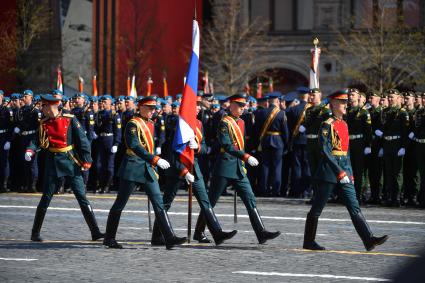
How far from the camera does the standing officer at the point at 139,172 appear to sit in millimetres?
13727

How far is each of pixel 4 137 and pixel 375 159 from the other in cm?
814

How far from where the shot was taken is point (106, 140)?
78.6ft

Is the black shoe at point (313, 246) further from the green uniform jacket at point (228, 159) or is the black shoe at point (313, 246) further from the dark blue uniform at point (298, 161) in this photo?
the dark blue uniform at point (298, 161)

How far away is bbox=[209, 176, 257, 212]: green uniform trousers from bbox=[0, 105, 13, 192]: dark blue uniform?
10.4 metres

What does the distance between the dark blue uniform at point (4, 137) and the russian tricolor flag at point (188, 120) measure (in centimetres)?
1010

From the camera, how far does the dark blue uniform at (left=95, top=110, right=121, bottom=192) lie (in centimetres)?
2392

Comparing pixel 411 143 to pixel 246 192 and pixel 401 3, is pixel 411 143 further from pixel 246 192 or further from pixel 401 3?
pixel 401 3

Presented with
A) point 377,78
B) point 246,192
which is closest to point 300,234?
point 246,192

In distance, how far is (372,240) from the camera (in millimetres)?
13398

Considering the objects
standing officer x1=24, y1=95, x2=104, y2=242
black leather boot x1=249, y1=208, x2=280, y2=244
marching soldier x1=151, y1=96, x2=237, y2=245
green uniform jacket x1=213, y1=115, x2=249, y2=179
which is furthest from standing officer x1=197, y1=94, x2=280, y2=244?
standing officer x1=24, y1=95, x2=104, y2=242

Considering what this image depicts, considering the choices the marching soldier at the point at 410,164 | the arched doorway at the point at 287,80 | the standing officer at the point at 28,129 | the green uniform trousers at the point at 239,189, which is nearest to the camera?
the green uniform trousers at the point at 239,189

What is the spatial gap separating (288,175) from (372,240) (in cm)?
1044

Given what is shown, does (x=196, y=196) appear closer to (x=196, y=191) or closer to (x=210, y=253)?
(x=196, y=191)

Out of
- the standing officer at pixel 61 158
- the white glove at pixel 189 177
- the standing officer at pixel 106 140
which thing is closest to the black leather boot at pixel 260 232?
the white glove at pixel 189 177
